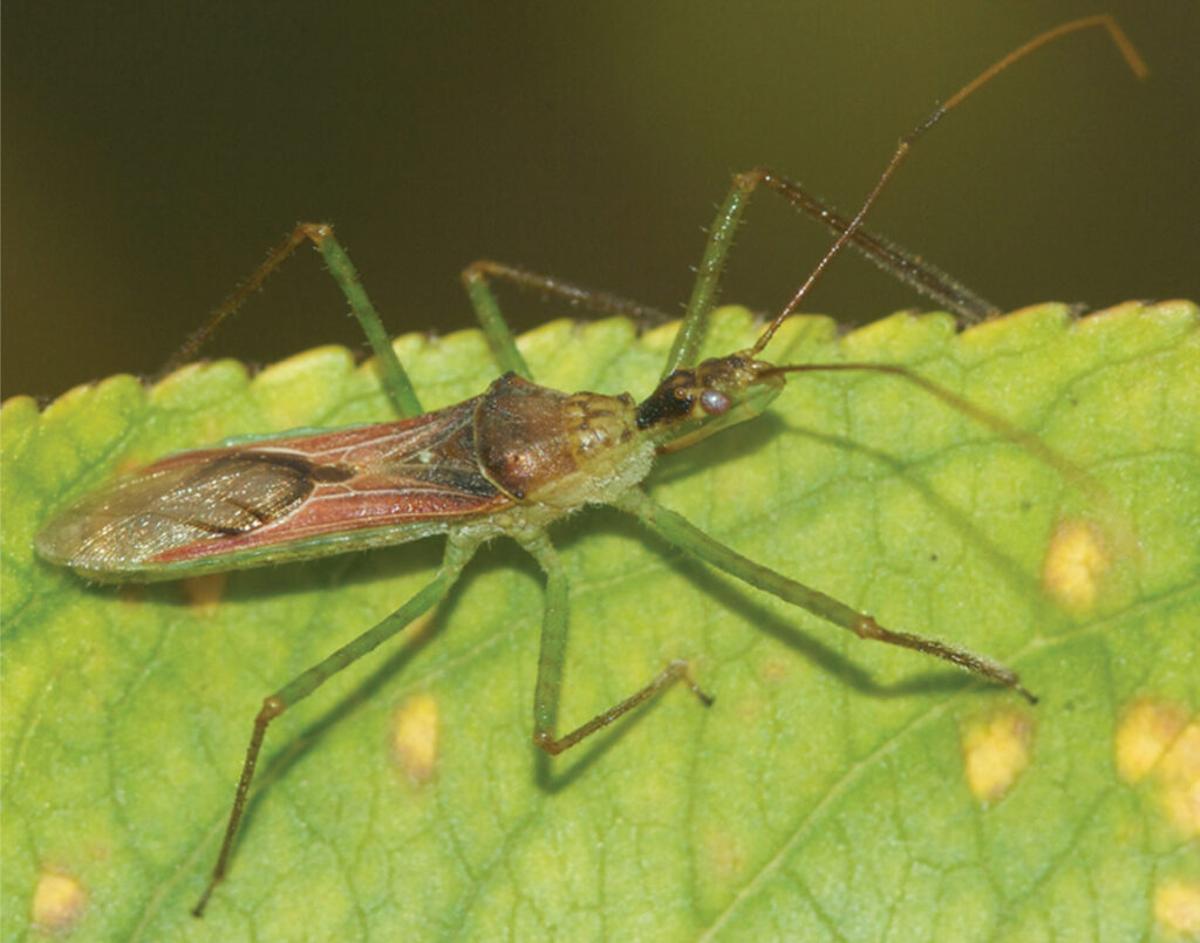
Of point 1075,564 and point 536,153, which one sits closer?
point 1075,564

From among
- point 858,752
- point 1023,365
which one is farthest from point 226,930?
point 1023,365

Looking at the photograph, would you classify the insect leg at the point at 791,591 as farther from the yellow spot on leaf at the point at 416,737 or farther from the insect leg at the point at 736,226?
the yellow spot on leaf at the point at 416,737

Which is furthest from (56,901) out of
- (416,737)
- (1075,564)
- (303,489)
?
(1075,564)

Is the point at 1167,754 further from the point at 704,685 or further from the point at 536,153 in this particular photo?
the point at 536,153

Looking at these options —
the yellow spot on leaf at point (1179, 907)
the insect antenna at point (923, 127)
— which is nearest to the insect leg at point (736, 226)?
the insect antenna at point (923, 127)

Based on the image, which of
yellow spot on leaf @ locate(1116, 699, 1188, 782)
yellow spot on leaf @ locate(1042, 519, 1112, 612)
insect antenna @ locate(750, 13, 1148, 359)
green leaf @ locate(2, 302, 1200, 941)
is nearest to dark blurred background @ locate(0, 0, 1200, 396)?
insect antenna @ locate(750, 13, 1148, 359)
